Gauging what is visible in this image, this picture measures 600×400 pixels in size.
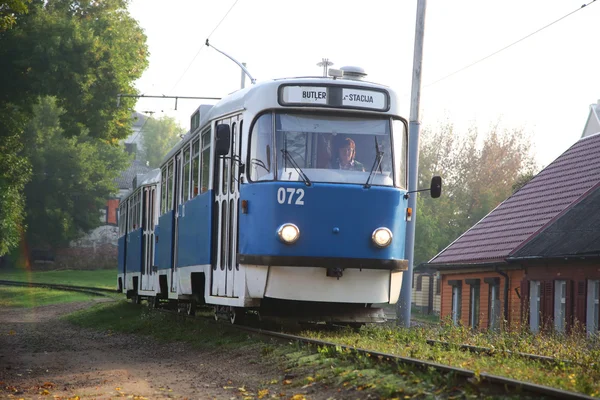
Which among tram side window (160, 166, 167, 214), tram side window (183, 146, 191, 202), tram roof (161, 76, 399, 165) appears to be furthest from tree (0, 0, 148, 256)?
tram roof (161, 76, 399, 165)

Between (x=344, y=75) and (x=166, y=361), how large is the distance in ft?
15.6

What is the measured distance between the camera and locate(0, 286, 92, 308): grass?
124 feet

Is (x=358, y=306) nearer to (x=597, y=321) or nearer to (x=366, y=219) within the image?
(x=366, y=219)

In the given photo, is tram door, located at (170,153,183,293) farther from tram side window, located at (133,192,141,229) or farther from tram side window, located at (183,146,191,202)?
tram side window, located at (133,192,141,229)

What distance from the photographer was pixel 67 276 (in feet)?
225

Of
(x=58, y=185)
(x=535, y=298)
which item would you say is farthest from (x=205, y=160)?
(x=58, y=185)

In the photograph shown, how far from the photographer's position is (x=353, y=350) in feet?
35.5

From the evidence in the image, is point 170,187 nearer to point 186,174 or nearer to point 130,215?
point 186,174

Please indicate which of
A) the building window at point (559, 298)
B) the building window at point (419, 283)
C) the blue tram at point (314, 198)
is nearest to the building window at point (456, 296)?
the building window at point (559, 298)

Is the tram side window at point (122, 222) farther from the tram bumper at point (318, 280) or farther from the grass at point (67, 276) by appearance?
the grass at point (67, 276)

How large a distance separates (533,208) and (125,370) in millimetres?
22094

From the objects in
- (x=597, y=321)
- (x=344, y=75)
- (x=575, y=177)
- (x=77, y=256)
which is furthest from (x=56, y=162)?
(x=344, y=75)

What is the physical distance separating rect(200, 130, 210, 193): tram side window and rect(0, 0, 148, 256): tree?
707 inches

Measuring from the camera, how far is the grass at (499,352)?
8.62 meters
